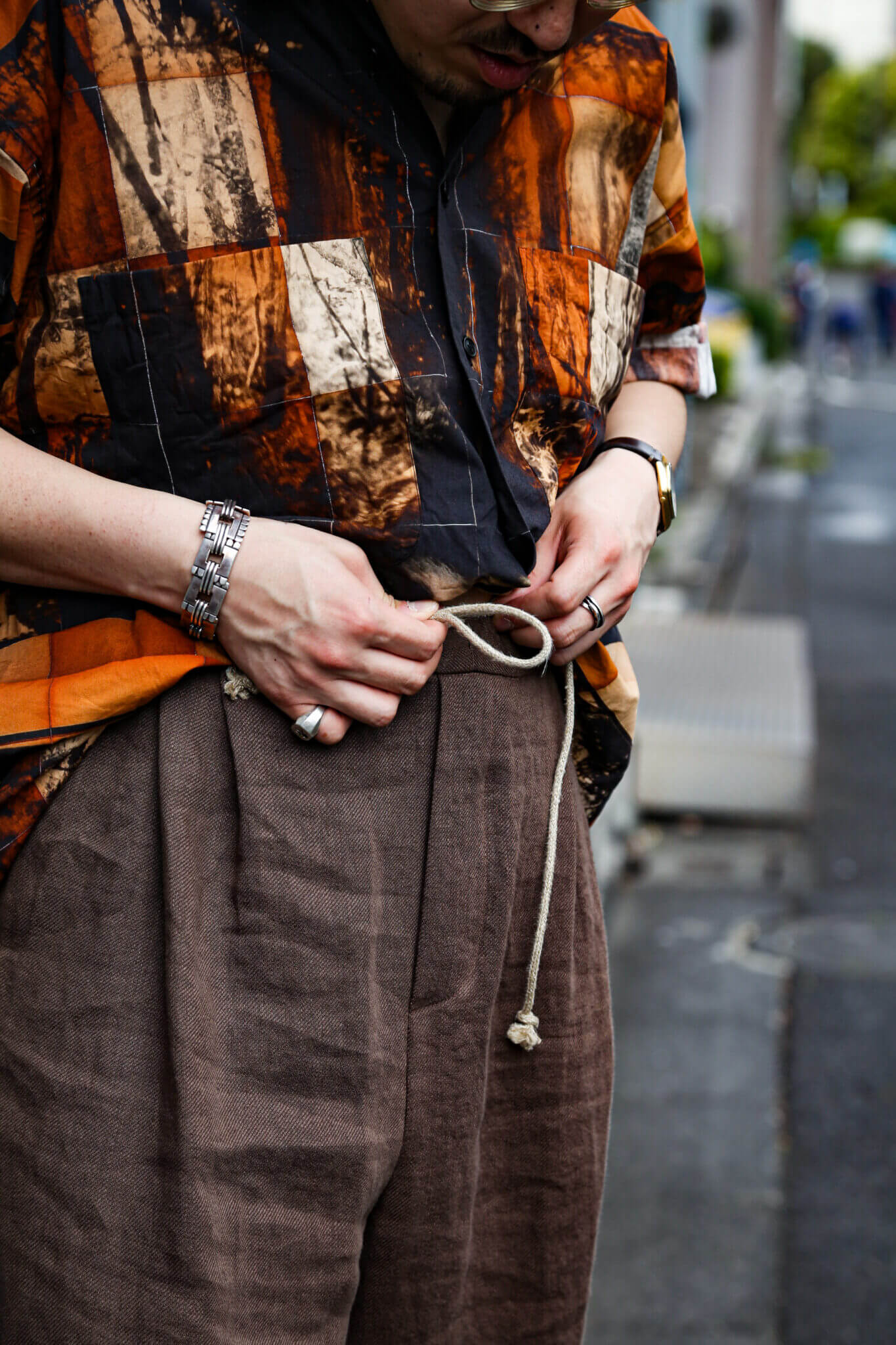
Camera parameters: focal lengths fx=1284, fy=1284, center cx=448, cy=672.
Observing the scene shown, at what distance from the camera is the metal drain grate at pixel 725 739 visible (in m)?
4.16

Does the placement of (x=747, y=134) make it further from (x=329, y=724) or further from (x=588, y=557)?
(x=329, y=724)

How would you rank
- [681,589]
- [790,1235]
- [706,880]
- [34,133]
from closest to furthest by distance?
[34,133]
[790,1235]
[706,880]
[681,589]

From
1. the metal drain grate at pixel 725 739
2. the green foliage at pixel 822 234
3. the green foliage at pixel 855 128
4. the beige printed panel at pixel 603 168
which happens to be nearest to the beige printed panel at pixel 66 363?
the beige printed panel at pixel 603 168

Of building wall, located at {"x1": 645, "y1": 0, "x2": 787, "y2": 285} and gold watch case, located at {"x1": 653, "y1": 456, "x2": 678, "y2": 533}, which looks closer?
gold watch case, located at {"x1": 653, "y1": 456, "x2": 678, "y2": 533}

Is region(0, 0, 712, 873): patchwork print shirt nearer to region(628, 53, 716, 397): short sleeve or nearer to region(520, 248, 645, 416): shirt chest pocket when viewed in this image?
region(520, 248, 645, 416): shirt chest pocket

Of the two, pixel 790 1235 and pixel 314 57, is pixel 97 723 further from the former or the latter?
pixel 790 1235

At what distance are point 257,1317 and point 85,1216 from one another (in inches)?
6.4

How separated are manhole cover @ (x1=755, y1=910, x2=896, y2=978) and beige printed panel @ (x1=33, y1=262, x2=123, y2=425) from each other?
3026 millimetres

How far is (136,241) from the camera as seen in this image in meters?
0.99

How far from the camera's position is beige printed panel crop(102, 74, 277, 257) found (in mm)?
976

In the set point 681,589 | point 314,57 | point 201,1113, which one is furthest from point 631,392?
point 681,589

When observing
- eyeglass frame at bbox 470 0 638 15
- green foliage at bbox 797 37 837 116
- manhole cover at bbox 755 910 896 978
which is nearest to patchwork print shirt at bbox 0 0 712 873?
eyeglass frame at bbox 470 0 638 15

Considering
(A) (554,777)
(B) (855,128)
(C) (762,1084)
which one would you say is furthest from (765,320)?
(B) (855,128)

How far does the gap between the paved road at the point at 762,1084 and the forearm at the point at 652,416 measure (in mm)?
1782
